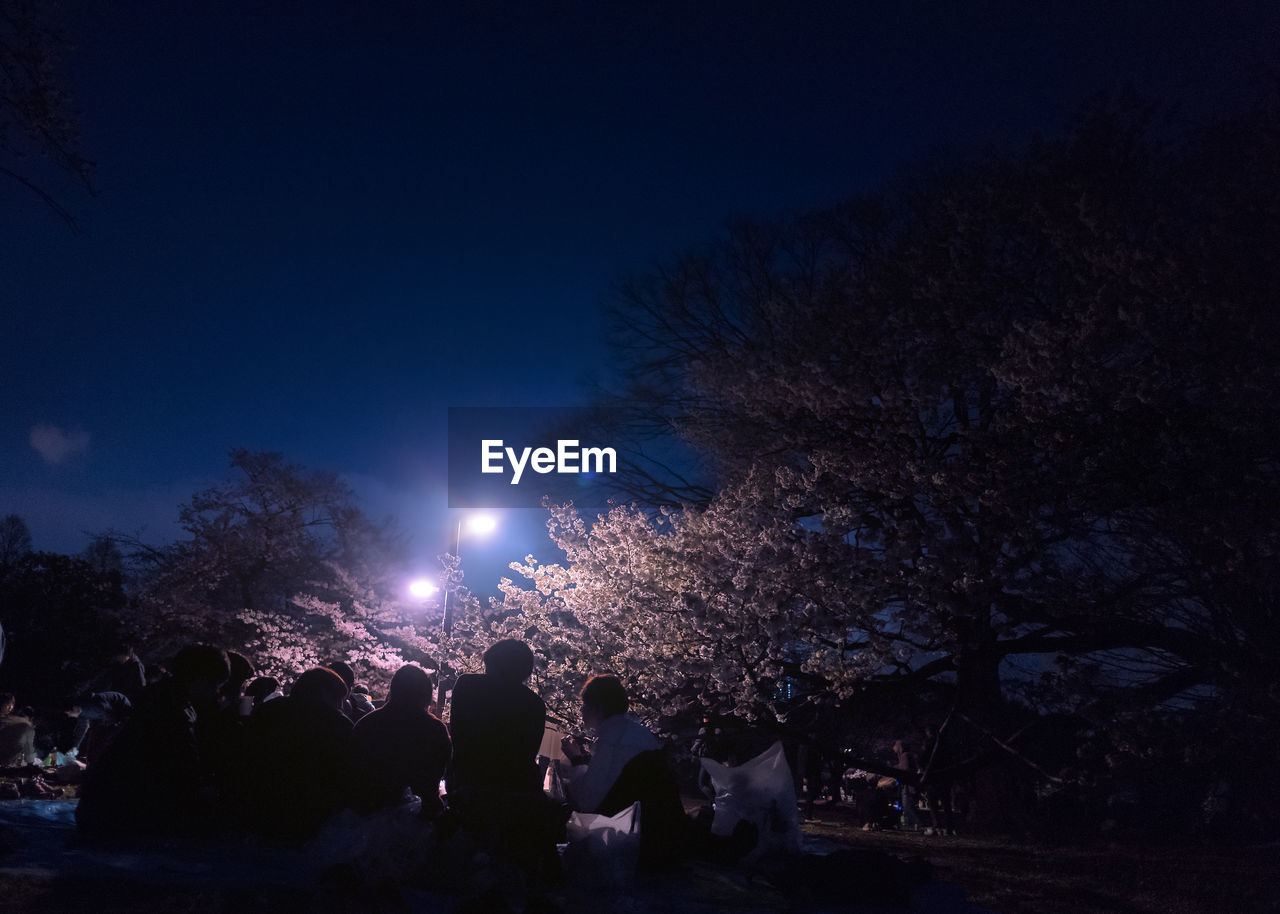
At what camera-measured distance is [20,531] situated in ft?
112

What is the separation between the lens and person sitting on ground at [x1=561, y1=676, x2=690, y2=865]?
16.1ft

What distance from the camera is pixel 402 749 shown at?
4793mm

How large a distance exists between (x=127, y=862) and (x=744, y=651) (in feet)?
26.3

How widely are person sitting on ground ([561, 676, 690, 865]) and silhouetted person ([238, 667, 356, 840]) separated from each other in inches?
59.6

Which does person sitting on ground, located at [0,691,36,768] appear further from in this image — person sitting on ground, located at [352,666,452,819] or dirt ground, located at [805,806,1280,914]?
dirt ground, located at [805,806,1280,914]

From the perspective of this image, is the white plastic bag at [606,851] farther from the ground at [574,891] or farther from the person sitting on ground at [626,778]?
the person sitting on ground at [626,778]

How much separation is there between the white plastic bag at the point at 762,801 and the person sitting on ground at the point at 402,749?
2080 mm

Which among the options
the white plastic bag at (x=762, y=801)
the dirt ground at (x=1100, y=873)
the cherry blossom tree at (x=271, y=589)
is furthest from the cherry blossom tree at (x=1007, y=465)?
the cherry blossom tree at (x=271, y=589)

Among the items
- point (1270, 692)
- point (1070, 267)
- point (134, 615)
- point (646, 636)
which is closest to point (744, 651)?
point (646, 636)

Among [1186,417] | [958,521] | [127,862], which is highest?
[1186,417]

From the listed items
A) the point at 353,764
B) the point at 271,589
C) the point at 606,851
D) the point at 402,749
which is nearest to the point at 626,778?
the point at 606,851

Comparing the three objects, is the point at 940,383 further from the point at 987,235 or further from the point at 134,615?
the point at 134,615

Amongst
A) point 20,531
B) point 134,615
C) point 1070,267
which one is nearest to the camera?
point 1070,267

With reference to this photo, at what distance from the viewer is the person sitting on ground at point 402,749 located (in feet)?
15.3
